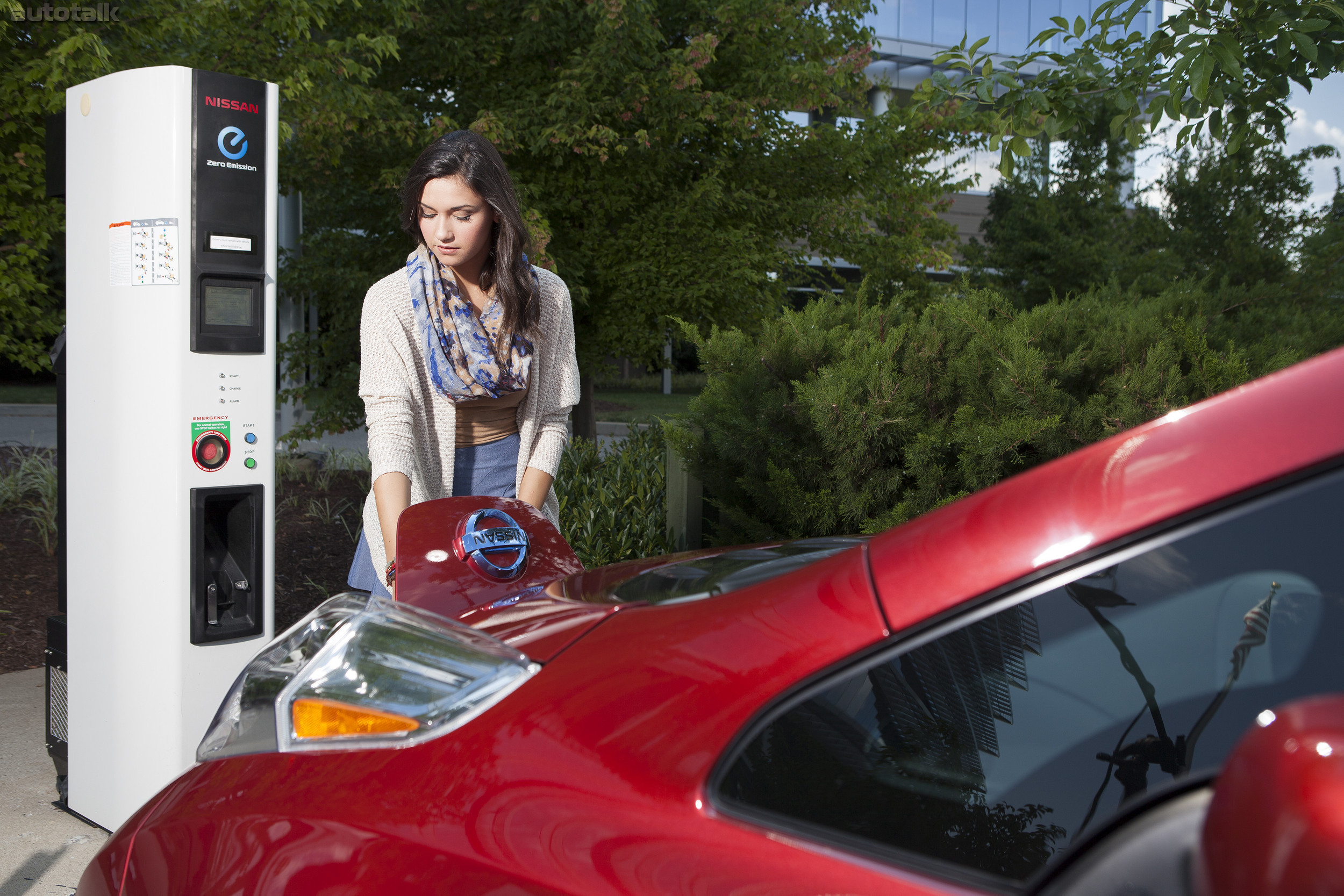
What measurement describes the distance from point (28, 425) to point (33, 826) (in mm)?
13786

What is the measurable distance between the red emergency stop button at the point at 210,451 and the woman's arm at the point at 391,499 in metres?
0.90

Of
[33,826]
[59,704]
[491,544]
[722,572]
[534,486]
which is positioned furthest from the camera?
[59,704]

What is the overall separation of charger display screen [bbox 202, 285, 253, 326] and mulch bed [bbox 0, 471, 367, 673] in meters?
2.48

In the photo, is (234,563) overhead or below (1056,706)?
below

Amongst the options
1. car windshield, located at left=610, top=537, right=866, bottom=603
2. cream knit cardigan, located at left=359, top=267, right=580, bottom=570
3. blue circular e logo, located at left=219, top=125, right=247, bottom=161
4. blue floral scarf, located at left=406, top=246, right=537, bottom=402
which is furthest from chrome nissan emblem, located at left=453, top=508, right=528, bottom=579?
blue circular e logo, located at left=219, top=125, right=247, bottom=161

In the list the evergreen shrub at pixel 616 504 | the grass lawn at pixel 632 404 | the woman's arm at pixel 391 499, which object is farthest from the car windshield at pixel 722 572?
the grass lawn at pixel 632 404

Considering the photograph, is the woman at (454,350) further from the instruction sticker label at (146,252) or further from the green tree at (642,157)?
the green tree at (642,157)

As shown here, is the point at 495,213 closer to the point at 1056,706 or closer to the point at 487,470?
the point at 487,470

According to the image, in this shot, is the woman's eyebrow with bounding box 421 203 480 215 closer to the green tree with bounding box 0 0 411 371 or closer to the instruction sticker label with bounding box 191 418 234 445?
the instruction sticker label with bounding box 191 418 234 445

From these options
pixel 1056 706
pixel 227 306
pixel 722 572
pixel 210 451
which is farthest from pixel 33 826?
pixel 1056 706

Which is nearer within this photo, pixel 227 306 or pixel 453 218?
pixel 453 218

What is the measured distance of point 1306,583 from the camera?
35.7 inches

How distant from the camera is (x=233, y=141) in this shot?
2830 mm

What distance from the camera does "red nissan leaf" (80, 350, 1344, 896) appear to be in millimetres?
881
